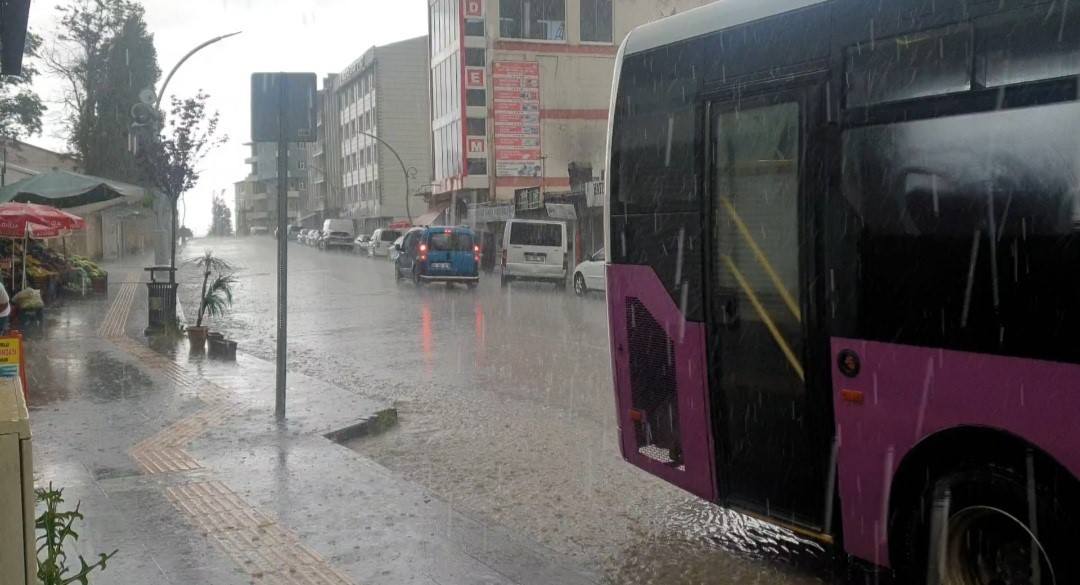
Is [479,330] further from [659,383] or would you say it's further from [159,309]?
[659,383]

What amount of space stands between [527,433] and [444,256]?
21.1 m

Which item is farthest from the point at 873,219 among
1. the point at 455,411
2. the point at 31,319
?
the point at 31,319

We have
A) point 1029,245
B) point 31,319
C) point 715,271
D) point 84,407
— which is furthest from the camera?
point 31,319

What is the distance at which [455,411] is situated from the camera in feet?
33.9

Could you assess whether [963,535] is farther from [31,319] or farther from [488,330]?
[31,319]

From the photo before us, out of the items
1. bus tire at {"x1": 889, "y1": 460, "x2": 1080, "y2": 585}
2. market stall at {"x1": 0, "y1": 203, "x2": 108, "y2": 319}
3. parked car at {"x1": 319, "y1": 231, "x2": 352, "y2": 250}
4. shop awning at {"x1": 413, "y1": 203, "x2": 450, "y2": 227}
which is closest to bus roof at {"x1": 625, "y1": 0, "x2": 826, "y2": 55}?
bus tire at {"x1": 889, "y1": 460, "x2": 1080, "y2": 585}

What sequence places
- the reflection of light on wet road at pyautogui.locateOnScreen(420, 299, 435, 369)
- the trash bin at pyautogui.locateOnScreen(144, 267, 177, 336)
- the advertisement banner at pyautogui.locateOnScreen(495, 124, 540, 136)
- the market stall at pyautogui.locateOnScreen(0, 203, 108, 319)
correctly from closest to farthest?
the reflection of light on wet road at pyautogui.locateOnScreen(420, 299, 435, 369) < the trash bin at pyautogui.locateOnScreen(144, 267, 177, 336) < the market stall at pyautogui.locateOnScreen(0, 203, 108, 319) < the advertisement banner at pyautogui.locateOnScreen(495, 124, 540, 136)

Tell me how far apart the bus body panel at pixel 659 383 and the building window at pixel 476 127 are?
173 feet

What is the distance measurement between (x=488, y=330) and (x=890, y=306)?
1398cm

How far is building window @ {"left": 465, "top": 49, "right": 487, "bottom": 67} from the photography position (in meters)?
57.5

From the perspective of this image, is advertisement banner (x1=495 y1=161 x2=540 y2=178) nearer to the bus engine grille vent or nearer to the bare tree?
the bare tree

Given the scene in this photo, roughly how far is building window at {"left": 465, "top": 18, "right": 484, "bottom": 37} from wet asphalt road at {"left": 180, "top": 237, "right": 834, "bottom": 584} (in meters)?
37.5

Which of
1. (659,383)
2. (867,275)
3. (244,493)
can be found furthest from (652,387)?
(244,493)

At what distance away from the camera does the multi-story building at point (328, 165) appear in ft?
347
